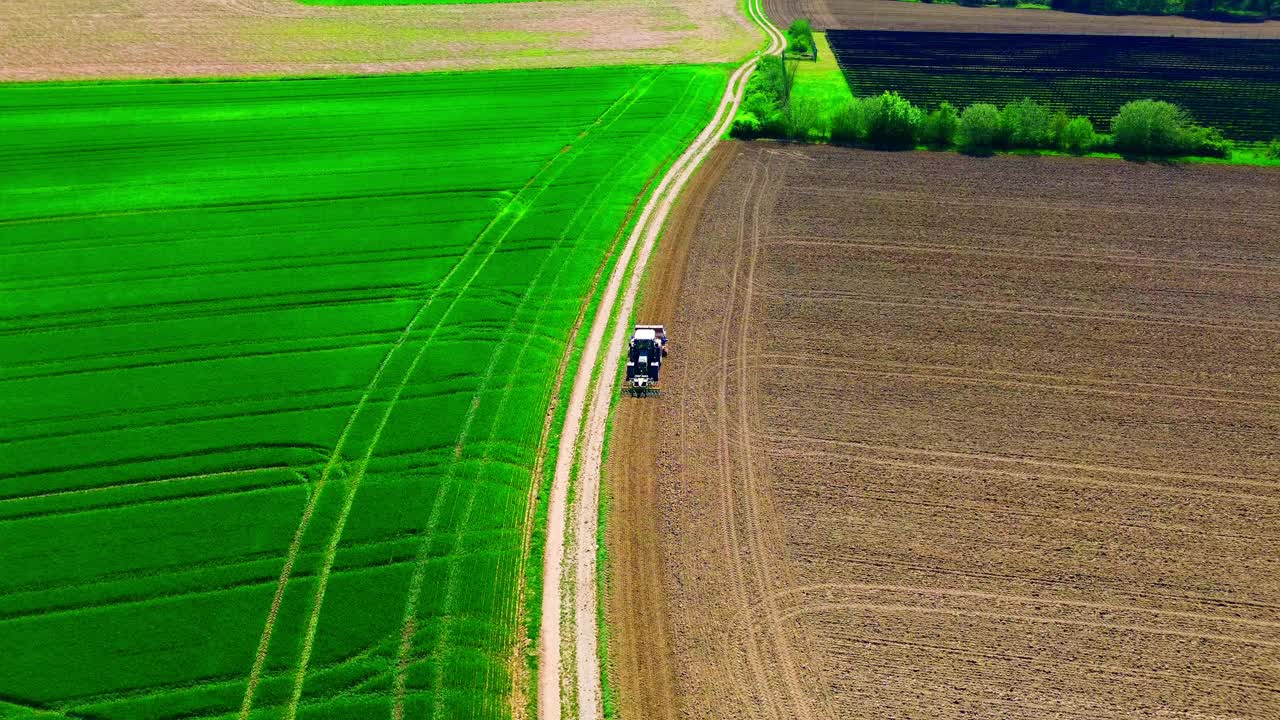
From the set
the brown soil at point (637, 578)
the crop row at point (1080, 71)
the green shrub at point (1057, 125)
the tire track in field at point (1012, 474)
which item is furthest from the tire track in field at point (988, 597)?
the crop row at point (1080, 71)

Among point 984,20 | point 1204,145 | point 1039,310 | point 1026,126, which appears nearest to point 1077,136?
point 1026,126

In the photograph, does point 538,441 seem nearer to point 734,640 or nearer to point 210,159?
point 734,640

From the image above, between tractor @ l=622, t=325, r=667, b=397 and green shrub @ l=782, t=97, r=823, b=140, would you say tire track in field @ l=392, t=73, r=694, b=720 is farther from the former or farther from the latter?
green shrub @ l=782, t=97, r=823, b=140

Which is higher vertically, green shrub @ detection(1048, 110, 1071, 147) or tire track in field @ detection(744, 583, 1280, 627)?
green shrub @ detection(1048, 110, 1071, 147)

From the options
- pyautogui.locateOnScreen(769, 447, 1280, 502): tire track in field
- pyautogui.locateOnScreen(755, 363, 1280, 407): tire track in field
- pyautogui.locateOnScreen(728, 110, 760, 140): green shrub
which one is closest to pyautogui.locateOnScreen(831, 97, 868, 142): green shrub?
pyautogui.locateOnScreen(728, 110, 760, 140): green shrub

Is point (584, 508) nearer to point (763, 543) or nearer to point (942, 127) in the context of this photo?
point (763, 543)

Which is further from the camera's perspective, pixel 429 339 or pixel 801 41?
pixel 801 41

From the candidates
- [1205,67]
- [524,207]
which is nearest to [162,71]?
[524,207]
